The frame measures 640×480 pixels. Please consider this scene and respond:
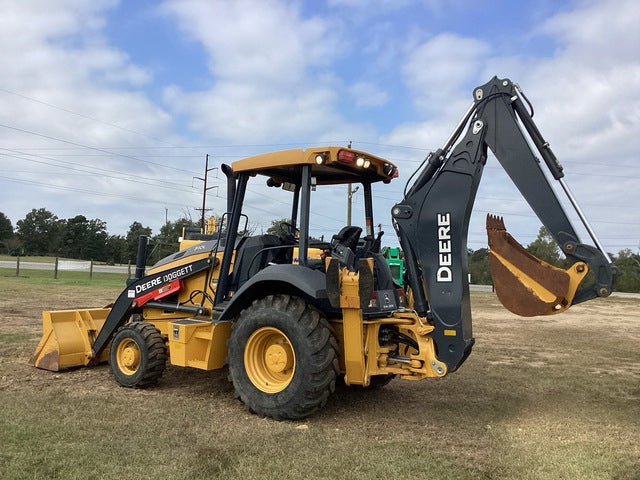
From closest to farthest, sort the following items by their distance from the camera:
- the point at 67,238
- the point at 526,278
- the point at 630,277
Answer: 1. the point at 526,278
2. the point at 630,277
3. the point at 67,238

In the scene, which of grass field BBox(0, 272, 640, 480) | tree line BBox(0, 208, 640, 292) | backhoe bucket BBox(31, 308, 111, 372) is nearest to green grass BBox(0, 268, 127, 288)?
backhoe bucket BBox(31, 308, 111, 372)

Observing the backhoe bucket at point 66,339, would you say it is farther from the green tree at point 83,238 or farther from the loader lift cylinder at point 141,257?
the green tree at point 83,238

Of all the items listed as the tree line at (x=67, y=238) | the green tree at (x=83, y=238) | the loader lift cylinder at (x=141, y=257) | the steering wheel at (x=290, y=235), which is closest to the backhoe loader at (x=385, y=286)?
the steering wheel at (x=290, y=235)

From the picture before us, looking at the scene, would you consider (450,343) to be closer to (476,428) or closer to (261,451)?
(476,428)

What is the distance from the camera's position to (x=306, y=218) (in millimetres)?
5496

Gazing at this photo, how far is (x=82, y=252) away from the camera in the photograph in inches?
2913

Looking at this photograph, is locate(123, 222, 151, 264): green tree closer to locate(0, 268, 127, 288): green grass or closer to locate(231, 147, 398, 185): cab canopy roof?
locate(0, 268, 127, 288): green grass

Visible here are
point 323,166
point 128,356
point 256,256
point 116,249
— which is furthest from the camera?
point 116,249

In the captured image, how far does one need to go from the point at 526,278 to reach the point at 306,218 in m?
2.22

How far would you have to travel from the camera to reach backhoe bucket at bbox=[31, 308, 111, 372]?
273 inches

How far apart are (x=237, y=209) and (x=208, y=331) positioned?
141 cm

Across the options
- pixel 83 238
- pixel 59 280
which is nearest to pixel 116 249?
pixel 83 238

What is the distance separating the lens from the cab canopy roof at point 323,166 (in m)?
5.41

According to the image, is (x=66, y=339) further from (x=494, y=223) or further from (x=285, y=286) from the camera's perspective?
(x=494, y=223)
